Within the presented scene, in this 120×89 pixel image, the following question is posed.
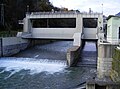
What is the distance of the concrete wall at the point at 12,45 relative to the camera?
3731 cm

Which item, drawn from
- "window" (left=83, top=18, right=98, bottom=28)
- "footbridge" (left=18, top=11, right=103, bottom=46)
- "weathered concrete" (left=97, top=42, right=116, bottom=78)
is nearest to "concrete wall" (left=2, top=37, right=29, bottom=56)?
"footbridge" (left=18, top=11, right=103, bottom=46)

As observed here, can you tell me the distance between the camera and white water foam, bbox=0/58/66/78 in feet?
89.7

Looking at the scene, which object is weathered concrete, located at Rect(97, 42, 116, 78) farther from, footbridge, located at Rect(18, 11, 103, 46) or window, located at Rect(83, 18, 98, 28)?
window, located at Rect(83, 18, 98, 28)

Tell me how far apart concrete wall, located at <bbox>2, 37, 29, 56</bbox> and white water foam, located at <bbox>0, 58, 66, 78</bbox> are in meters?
4.27

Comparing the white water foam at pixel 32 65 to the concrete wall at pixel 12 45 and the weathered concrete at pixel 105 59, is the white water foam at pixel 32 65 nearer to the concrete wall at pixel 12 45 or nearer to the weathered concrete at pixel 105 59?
the concrete wall at pixel 12 45

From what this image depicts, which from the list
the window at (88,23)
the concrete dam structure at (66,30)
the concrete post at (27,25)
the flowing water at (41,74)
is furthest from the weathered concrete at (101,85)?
the window at (88,23)

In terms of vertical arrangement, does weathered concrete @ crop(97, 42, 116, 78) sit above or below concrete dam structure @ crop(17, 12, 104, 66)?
below

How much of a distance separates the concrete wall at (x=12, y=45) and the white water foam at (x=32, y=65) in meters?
4.27

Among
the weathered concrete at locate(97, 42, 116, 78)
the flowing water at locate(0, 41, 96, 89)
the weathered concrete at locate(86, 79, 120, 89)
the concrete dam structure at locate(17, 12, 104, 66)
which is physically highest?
the concrete dam structure at locate(17, 12, 104, 66)

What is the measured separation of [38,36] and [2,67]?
61.8 ft

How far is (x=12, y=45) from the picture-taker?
132 ft

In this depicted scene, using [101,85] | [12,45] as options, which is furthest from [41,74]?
[12,45]

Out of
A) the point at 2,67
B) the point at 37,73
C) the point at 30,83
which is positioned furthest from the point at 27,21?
the point at 30,83

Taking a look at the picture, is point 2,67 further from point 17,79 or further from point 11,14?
point 11,14
